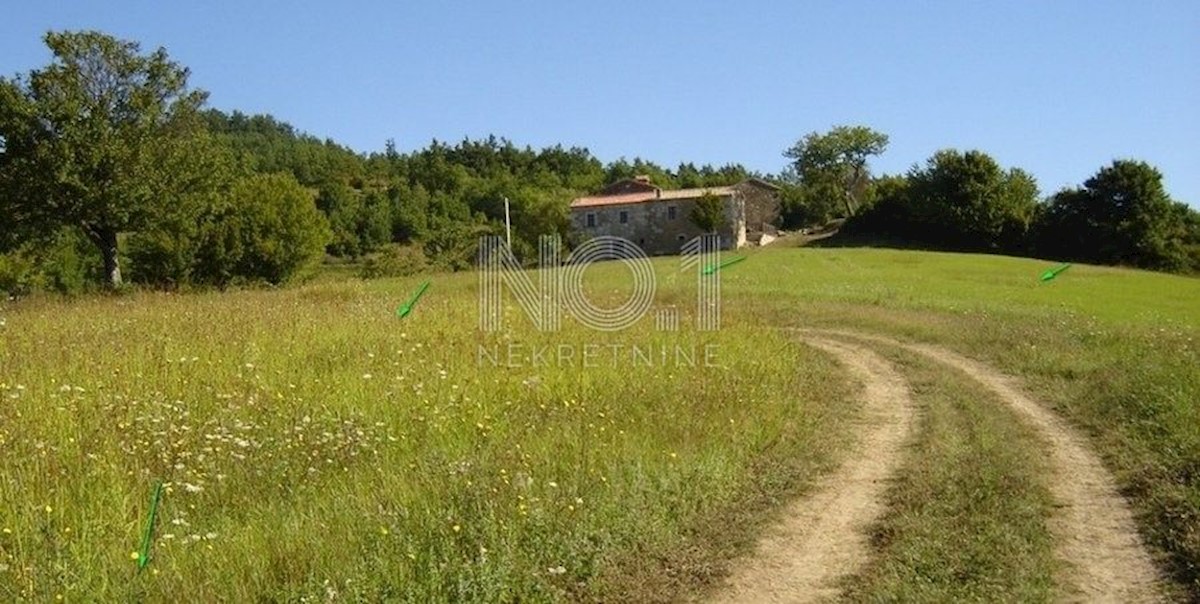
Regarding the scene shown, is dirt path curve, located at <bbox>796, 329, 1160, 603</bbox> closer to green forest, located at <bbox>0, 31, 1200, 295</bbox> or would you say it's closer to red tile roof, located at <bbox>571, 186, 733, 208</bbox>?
green forest, located at <bbox>0, 31, 1200, 295</bbox>

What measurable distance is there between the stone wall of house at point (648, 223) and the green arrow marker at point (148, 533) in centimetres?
6532

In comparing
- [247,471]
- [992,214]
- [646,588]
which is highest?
[992,214]

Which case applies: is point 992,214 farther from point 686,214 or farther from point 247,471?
point 247,471

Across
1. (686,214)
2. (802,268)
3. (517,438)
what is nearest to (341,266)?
(686,214)

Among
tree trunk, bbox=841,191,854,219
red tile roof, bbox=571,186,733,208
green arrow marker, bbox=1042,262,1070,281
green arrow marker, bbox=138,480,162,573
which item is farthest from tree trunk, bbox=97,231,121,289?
tree trunk, bbox=841,191,854,219

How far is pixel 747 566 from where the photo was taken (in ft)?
19.5

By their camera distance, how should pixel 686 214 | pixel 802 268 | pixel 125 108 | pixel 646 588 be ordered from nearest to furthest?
pixel 646 588, pixel 125 108, pixel 802 268, pixel 686 214

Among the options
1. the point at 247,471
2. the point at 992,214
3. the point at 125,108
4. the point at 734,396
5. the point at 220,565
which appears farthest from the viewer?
the point at 992,214

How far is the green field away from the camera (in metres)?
5.37

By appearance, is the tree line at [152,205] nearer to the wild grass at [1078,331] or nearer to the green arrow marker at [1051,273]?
the wild grass at [1078,331]

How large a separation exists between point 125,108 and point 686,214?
45.2 meters

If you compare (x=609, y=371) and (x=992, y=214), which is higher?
(x=992, y=214)

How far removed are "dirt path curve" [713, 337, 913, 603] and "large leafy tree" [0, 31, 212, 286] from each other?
33588mm

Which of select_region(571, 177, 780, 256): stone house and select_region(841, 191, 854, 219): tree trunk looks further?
select_region(841, 191, 854, 219): tree trunk
